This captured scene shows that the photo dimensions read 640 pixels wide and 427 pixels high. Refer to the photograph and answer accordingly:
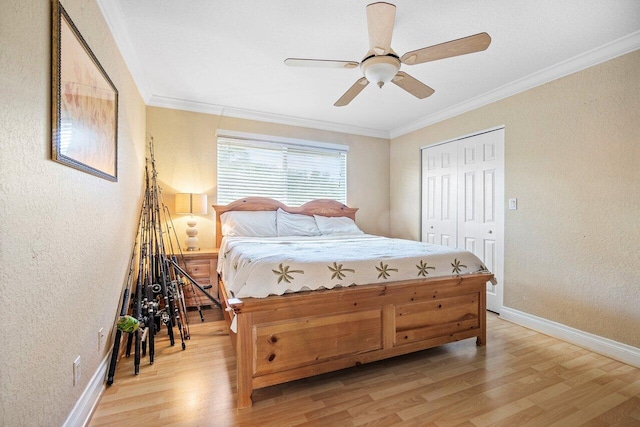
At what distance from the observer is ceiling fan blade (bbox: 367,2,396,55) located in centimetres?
166

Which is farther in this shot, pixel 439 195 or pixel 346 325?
pixel 439 195

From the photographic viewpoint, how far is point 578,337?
8.27 ft

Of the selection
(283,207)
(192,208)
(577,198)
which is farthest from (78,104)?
(577,198)

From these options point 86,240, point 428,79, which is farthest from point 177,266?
point 428,79

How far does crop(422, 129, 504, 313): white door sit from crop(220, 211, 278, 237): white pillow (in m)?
2.24

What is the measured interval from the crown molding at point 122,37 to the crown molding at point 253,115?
1.33ft

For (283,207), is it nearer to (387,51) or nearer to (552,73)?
(387,51)

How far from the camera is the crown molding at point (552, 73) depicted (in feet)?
7.40

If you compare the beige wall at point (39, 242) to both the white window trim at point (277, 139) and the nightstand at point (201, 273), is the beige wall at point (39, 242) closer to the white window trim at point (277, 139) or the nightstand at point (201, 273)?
the nightstand at point (201, 273)

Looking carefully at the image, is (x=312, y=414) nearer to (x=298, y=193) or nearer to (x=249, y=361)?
(x=249, y=361)

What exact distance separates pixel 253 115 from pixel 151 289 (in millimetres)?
2462

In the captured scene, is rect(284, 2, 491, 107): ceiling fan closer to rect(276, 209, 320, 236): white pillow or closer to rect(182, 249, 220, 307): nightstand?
rect(276, 209, 320, 236): white pillow

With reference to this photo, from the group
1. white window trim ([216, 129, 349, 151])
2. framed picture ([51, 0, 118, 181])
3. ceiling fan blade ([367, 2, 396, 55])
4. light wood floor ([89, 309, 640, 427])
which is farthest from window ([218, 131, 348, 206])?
ceiling fan blade ([367, 2, 396, 55])

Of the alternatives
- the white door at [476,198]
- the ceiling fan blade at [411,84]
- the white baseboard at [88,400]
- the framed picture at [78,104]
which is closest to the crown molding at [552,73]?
the white door at [476,198]
